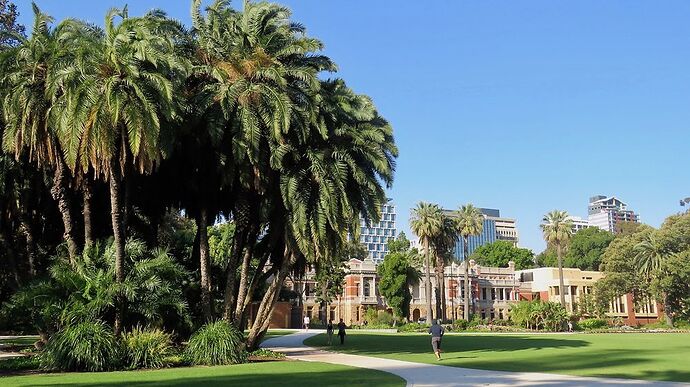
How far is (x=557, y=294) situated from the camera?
107m

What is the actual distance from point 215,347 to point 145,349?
8.96ft

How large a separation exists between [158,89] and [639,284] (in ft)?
243

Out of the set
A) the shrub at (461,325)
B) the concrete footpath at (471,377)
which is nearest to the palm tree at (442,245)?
the shrub at (461,325)

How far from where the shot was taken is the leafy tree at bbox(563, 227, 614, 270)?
135m

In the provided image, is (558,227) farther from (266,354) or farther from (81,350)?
(81,350)

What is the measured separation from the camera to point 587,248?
13800 cm

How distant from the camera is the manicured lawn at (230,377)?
719 inches

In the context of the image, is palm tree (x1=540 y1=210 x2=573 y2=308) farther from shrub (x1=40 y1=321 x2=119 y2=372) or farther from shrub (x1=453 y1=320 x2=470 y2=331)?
shrub (x1=40 y1=321 x2=119 y2=372)

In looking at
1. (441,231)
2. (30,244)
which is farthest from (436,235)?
(30,244)

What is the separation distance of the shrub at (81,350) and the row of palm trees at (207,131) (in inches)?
80.7

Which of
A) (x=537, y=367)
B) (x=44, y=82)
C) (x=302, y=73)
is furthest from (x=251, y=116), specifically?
(x=537, y=367)

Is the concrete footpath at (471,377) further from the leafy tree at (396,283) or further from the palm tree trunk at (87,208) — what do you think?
the leafy tree at (396,283)

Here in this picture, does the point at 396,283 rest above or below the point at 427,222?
below

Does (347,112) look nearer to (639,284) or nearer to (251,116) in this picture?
(251,116)
